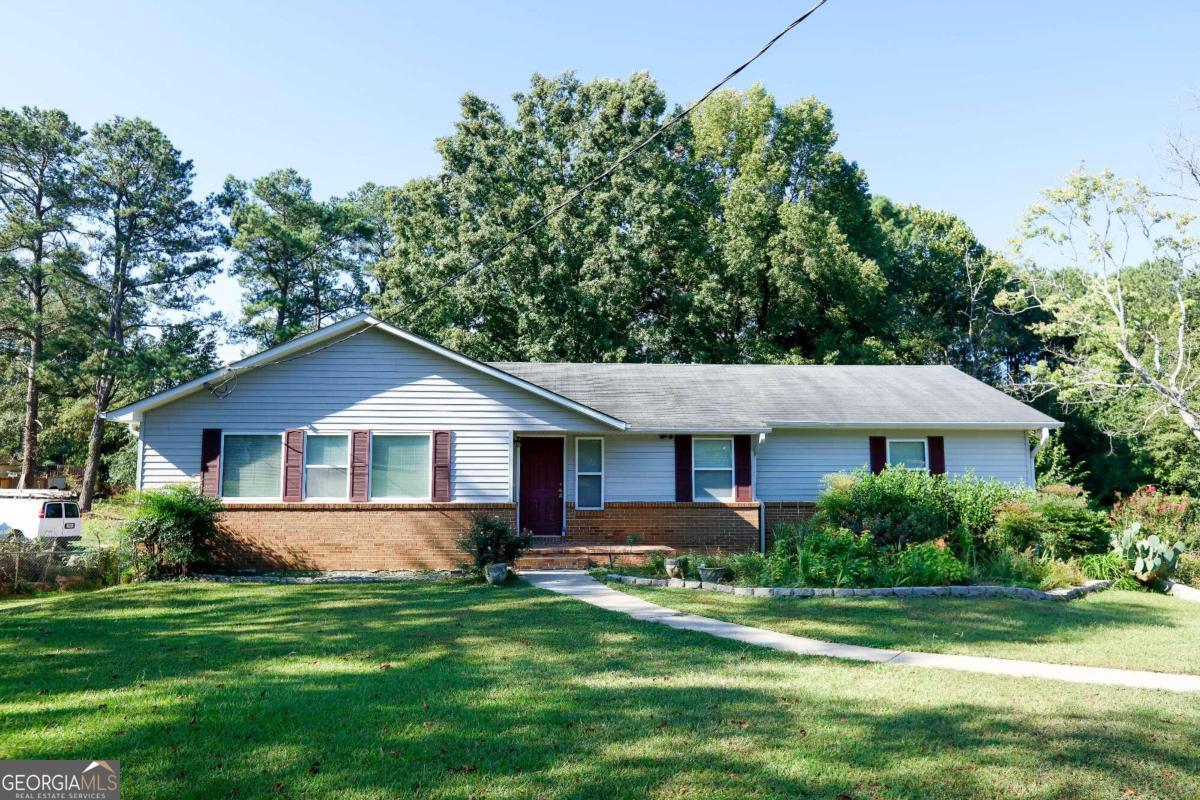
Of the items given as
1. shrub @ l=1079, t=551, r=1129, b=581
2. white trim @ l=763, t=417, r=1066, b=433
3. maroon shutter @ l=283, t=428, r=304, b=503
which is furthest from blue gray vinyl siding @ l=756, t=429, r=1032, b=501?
maroon shutter @ l=283, t=428, r=304, b=503

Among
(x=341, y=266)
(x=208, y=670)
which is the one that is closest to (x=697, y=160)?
(x=341, y=266)

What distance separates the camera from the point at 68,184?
35.5 m

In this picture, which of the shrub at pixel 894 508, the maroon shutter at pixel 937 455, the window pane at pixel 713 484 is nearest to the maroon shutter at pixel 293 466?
the window pane at pixel 713 484

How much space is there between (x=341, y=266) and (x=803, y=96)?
83.1 feet

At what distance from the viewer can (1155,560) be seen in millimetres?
12594

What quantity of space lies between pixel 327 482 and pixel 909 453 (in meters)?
13.2

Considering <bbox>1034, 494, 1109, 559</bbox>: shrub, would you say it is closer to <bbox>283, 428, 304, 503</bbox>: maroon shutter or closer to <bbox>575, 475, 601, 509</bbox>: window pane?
<bbox>575, 475, 601, 509</bbox>: window pane

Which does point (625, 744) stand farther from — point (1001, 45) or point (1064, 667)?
point (1001, 45)

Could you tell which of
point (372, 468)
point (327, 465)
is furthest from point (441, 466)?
point (327, 465)

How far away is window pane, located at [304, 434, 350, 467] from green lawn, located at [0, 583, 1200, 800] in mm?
6546

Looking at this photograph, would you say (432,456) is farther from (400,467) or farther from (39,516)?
(39,516)

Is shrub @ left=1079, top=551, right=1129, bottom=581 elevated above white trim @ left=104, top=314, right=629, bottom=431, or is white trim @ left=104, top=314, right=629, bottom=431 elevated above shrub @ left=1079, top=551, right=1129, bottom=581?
white trim @ left=104, top=314, right=629, bottom=431

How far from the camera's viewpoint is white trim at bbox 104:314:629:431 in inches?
584

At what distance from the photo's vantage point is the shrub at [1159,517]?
1429 centimetres
